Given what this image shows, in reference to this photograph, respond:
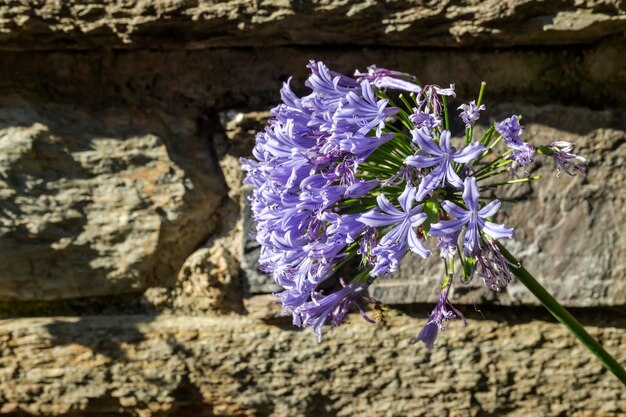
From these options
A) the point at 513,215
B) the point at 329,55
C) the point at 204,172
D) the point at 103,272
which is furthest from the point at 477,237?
the point at 103,272

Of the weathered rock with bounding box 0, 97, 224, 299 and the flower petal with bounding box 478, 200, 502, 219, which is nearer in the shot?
the flower petal with bounding box 478, 200, 502, 219

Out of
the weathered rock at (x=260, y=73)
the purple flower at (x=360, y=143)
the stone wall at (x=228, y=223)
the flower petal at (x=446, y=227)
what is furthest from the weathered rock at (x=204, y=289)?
the flower petal at (x=446, y=227)

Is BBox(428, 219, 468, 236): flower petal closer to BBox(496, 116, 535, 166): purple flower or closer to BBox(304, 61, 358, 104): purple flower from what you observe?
BBox(496, 116, 535, 166): purple flower

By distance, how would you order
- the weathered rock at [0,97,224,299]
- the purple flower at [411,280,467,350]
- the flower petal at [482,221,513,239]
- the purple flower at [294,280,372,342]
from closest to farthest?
1. the flower petal at [482,221,513,239]
2. the purple flower at [411,280,467,350]
3. the purple flower at [294,280,372,342]
4. the weathered rock at [0,97,224,299]

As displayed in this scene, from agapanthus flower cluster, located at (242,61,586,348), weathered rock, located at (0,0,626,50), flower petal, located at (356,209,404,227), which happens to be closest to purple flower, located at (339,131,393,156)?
agapanthus flower cluster, located at (242,61,586,348)

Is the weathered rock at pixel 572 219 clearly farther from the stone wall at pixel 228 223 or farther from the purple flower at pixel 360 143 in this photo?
the purple flower at pixel 360 143

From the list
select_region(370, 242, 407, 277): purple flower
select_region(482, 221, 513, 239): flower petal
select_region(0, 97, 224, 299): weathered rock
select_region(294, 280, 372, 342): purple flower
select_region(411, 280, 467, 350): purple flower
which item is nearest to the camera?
select_region(482, 221, 513, 239): flower petal

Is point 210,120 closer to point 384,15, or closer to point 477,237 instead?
point 384,15
